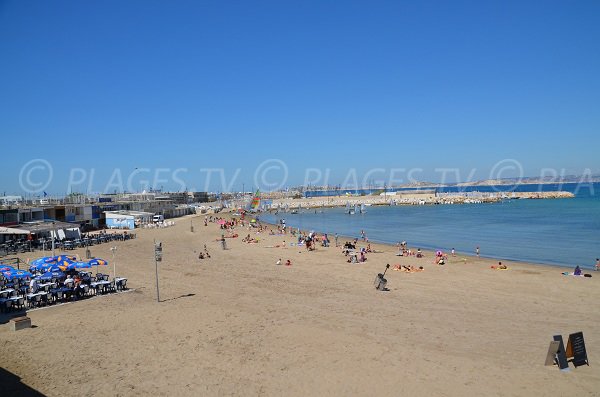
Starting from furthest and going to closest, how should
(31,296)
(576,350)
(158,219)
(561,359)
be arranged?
(158,219), (31,296), (576,350), (561,359)

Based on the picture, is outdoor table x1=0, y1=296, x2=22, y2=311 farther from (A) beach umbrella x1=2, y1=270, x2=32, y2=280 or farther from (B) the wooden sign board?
(B) the wooden sign board

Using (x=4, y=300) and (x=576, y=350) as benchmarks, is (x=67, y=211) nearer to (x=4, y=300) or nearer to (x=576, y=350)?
(x=4, y=300)

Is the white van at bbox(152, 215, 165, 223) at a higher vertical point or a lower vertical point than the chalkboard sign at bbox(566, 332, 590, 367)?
higher

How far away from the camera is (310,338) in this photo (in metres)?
9.61

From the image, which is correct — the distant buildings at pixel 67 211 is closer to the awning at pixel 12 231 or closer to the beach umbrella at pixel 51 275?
the awning at pixel 12 231

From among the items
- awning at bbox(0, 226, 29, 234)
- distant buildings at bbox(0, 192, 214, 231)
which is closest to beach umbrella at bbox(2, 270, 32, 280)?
awning at bbox(0, 226, 29, 234)

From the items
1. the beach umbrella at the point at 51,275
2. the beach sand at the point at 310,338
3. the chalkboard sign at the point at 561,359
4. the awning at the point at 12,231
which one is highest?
the awning at the point at 12,231

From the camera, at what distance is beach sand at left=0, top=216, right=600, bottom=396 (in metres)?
7.37

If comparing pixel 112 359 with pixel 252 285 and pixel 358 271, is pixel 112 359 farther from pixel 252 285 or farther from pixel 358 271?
pixel 358 271

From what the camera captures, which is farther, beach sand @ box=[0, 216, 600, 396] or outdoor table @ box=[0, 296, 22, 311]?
outdoor table @ box=[0, 296, 22, 311]

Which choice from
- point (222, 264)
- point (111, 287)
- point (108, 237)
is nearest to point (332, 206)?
point (108, 237)

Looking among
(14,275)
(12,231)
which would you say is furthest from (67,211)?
(14,275)

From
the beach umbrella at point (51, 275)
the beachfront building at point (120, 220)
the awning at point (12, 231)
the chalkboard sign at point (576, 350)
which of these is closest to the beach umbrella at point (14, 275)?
the beach umbrella at point (51, 275)

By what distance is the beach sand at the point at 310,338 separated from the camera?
7371 millimetres
